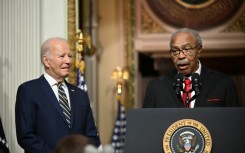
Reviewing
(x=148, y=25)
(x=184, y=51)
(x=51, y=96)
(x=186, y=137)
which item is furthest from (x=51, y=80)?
(x=148, y=25)

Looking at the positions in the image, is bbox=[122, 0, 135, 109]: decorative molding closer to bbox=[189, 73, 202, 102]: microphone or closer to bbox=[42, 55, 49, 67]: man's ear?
bbox=[42, 55, 49, 67]: man's ear

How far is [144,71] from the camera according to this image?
1064 centimetres

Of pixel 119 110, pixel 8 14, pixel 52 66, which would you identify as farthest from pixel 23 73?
pixel 119 110

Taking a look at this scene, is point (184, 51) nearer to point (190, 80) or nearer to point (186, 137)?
point (190, 80)

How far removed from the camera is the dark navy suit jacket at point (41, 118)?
4.06 m

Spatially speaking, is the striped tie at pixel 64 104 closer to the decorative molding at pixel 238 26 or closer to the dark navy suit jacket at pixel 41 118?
the dark navy suit jacket at pixel 41 118

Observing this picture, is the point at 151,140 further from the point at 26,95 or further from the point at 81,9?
the point at 81,9

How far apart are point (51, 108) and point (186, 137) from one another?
3.96 ft

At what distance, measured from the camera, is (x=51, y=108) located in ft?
13.9

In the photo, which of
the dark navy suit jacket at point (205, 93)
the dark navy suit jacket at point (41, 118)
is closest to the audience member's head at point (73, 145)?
the dark navy suit jacket at point (41, 118)

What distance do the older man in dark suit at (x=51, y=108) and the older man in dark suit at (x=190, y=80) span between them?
0.57m

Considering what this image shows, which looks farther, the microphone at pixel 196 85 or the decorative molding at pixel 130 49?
the decorative molding at pixel 130 49

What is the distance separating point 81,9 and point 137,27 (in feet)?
4.09

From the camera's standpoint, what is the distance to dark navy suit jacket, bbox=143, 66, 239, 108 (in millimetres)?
4219
